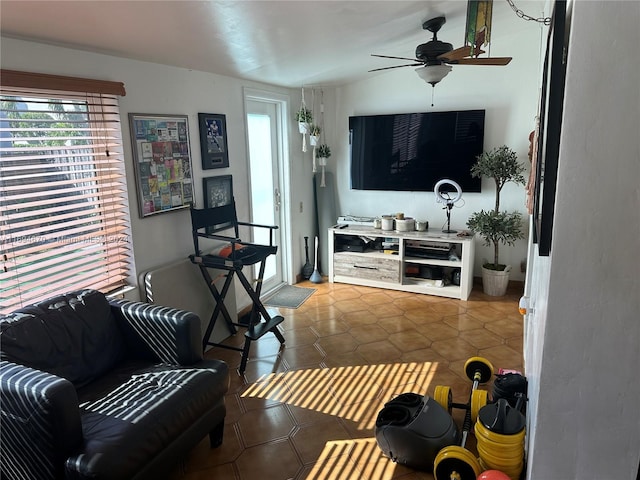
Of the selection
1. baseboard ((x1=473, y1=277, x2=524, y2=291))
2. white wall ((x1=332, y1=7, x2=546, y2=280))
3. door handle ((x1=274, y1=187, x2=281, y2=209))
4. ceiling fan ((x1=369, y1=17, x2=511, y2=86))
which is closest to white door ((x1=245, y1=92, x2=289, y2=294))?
door handle ((x1=274, y1=187, x2=281, y2=209))

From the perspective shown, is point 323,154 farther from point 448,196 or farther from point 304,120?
point 448,196

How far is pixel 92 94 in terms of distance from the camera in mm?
2500

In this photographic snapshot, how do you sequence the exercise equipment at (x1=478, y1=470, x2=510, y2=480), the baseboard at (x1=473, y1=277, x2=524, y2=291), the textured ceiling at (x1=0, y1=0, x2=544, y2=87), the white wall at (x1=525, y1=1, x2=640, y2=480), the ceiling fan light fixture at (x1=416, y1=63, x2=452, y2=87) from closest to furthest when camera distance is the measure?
the white wall at (x1=525, y1=1, x2=640, y2=480) → the exercise equipment at (x1=478, y1=470, x2=510, y2=480) → the textured ceiling at (x1=0, y1=0, x2=544, y2=87) → the ceiling fan light fixture at (x1=416, y1=63, x2=452, y2=87) → the baseboard at (x1=473, y1=277, x2=524, y2=291)

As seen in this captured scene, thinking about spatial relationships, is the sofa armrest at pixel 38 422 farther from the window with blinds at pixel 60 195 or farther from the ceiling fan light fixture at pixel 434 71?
the ceiling fan light fixture at pixel 434 71

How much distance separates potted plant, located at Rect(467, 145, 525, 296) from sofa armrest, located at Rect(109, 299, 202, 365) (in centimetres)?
286

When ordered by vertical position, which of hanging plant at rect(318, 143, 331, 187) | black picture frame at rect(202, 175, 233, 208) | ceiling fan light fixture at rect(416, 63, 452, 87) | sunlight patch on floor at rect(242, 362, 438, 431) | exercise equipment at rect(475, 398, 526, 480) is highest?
ceiling fan light fixture at rect(416, 63, 452, 87)

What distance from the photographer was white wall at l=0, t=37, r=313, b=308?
7.38ft

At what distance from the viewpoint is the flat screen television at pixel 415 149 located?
14.2 ft

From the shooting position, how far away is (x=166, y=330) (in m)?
2.22

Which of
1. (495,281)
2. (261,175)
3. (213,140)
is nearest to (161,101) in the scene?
(213,140)

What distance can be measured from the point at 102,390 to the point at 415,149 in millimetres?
3527

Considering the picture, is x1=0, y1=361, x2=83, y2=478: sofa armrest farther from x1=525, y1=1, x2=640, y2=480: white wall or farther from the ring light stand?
the ring light stand

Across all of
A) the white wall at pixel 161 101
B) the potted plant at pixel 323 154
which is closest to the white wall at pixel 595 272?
the white wall at pixel 161 101

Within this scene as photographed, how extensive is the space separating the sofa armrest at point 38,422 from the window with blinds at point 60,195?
2.32 ft
